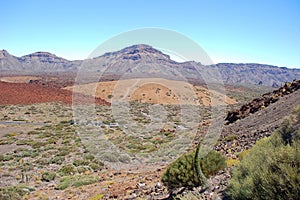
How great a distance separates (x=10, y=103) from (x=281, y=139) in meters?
47.7

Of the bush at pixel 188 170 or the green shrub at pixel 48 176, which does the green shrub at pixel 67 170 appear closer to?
the green shrub at pixel 48 176

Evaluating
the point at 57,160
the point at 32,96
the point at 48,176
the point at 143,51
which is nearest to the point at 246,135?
the point at 48,176

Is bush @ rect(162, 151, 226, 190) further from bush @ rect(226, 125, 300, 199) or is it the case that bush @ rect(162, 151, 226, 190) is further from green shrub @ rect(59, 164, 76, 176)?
green shrub @ rect(59, 164, 76, 176)

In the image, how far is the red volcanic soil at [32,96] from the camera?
47688 mm

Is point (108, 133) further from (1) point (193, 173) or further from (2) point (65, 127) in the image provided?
(1) point (193, 173)

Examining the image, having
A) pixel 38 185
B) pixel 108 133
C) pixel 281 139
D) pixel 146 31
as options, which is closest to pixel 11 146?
pixel 108 133

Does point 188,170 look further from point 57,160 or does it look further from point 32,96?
point 32,96

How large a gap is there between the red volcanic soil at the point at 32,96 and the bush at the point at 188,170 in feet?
125

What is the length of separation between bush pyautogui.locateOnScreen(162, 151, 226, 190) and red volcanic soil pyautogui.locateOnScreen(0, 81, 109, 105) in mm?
38211

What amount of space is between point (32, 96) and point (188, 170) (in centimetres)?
4952

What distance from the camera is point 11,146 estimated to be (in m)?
21.3

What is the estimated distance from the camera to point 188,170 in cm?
759

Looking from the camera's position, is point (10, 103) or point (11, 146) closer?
point (11, 146)

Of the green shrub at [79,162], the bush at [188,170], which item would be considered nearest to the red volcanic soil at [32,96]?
the green shrub at [79,162]
